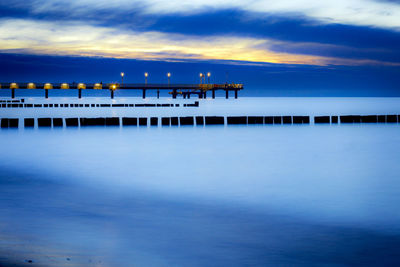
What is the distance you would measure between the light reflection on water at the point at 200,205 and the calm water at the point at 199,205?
32mm

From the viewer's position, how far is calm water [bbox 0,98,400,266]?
302 inches

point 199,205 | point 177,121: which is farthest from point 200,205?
point 177,121

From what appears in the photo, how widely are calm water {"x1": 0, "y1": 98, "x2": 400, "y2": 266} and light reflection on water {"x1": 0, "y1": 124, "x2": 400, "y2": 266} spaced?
3 centimetres

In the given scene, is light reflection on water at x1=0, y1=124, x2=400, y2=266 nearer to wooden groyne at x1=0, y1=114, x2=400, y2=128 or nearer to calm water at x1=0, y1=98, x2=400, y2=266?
calm water at x1=0, y1=98, x2=400, y2=266

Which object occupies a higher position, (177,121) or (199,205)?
(177,121)

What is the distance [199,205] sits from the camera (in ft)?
38.9

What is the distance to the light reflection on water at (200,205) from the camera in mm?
7727

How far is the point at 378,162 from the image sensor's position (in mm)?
20656

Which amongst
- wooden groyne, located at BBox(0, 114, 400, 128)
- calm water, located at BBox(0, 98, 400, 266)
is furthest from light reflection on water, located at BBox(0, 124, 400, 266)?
wooden groyne, located at BBox(0, 114, 400, 128)

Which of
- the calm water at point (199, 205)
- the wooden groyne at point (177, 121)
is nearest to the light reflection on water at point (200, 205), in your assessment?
the calm water at point (199, 205)

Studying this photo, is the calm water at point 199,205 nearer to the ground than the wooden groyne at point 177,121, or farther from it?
nearer to the ground

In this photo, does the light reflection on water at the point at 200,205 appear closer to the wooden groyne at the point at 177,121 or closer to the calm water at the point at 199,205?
the calm water at the point at 199,205

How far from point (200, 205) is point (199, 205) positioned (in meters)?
0.02

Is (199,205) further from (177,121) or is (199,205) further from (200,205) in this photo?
(177,121)
